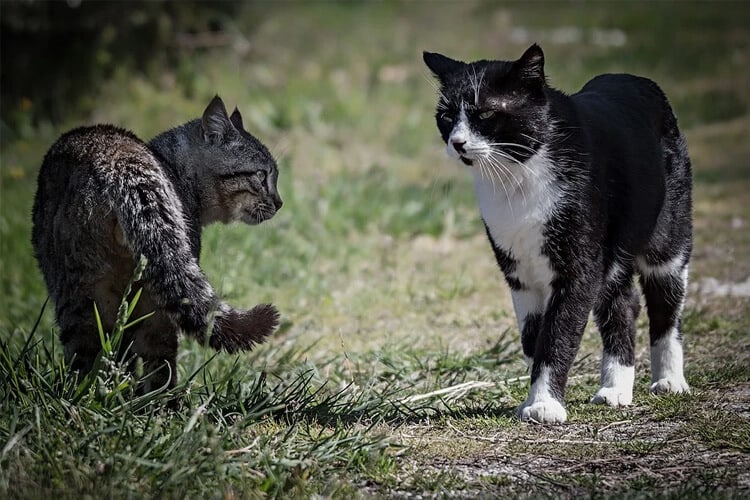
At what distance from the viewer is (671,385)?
452 centimetres

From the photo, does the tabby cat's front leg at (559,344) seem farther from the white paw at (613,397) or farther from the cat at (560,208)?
the white paw at (613,397)

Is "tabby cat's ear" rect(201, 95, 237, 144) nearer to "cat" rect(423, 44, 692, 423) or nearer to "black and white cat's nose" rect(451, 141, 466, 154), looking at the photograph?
"cat" rect(423, 44, 692, 423)

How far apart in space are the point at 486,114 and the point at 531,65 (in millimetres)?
259

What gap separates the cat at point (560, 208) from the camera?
13.6ft

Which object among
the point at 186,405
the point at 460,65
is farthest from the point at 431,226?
the point at 186,405

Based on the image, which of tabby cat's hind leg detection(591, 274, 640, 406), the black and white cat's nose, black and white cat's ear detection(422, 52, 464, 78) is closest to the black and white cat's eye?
the black and white cat's nose

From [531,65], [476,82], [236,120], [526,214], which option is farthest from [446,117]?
[236,120]

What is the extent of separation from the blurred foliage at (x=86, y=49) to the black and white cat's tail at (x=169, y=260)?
22.9 ft

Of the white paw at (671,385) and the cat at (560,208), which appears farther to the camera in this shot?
the white paw at (671,385)

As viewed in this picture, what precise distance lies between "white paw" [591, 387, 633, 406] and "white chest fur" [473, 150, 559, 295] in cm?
53

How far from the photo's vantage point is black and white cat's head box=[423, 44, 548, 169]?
4.18 metres

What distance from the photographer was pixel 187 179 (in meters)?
4.46

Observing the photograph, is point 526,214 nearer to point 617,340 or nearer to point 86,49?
point 617,340

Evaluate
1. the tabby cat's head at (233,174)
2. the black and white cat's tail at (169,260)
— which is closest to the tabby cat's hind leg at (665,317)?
the tabby cat's head at (233,174)
